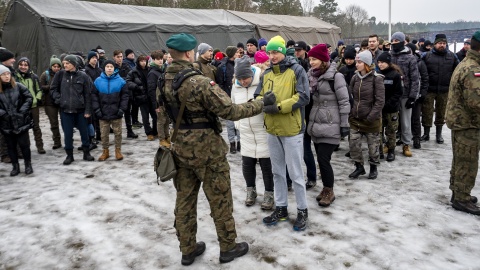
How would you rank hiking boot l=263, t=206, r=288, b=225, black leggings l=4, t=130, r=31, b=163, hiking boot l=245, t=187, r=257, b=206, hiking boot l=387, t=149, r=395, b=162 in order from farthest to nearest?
hiking boot l=387, t=149, r=395, b=162 → black leggings l=4, t=130, r=31, b=163 → hiking boot l=245, t=187, r=257, b=206 → hiking boot l=263, t=206, r=288, b=225

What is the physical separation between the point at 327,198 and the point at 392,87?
7.99ft

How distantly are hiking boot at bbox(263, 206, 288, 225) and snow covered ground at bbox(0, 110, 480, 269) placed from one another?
0.08 m

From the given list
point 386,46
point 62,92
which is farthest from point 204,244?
point 386,46

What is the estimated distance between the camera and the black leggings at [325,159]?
13.7 feet

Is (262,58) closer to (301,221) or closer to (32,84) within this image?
(301,221)

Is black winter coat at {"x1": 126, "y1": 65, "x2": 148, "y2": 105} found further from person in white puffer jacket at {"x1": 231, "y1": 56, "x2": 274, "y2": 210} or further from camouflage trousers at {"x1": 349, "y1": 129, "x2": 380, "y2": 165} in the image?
camouflage trousers at {"x1": 349, "y1": 129, "x2": 380, "y2": 165}

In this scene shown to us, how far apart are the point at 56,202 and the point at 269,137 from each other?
123 inches

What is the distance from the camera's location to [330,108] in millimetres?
4129

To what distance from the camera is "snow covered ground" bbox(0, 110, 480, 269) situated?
319 centimetres

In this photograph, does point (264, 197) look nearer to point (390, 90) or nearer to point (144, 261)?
point (144, 261)

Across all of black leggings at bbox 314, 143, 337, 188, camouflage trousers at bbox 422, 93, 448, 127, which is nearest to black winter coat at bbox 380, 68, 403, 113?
camouflage trousers at bbox 422, 93, 448, 127

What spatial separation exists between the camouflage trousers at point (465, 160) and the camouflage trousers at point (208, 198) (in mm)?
2876

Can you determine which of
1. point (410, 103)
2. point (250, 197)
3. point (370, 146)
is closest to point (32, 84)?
point (250, 197)

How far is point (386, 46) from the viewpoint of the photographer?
25.7 ft
